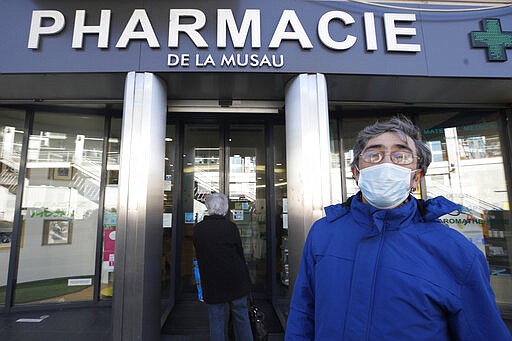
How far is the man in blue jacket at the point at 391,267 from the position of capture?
40.1 inches

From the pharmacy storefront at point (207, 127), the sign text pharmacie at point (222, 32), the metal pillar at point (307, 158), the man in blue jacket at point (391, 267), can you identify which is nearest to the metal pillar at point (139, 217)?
the pharmacy storefront at point (207, 127)

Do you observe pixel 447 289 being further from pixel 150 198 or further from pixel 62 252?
pixel 62 252

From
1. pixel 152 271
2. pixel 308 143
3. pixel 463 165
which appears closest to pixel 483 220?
pixel 463 165

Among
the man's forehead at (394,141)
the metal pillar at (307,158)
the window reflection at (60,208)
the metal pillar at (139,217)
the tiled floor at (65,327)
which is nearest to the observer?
the man's forehead at (394,141)

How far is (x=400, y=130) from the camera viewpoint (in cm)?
135

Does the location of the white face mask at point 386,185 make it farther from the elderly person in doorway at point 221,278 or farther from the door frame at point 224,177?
the door frame at point 224,177

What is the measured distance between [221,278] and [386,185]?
2039 millimetres

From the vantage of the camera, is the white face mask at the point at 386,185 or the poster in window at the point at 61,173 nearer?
the white face mask at the point at 386,185

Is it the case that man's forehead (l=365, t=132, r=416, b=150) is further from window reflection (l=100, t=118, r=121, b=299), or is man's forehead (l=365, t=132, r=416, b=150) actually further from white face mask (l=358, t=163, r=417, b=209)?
window reflection (l=100, t=118, r=121, b=299)

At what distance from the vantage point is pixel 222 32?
3.17 meters

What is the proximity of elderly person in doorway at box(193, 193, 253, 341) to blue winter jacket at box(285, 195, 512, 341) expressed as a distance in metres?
1.57

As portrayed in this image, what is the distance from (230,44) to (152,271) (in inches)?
108

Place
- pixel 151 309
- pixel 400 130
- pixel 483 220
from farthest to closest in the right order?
pixel 483 220 → pixel 151 309 → pixel 400 130

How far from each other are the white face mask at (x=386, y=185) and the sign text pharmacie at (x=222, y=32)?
223 centimetres
